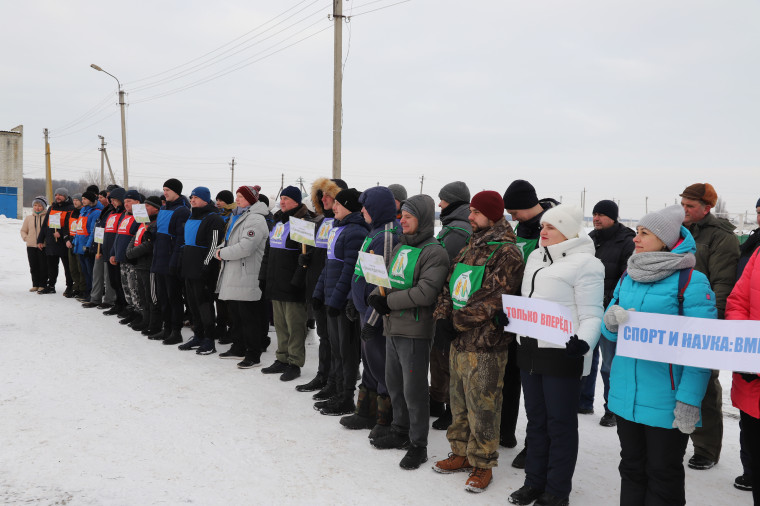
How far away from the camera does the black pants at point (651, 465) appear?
9.78 feet

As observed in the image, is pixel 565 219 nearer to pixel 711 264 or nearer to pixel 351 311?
pixel 711 264

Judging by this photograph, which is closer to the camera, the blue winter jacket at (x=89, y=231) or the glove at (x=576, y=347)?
the glove at (x=576, y=347)

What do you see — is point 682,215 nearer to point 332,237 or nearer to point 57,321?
point 332,237

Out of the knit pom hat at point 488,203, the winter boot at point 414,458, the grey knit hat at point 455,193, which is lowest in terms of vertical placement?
the winter boot at point 414,458

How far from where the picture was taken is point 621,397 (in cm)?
314

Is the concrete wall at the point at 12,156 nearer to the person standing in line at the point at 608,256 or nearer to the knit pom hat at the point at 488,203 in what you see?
the person standing in line at the point at 608,256

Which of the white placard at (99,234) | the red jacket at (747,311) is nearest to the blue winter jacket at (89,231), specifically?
the white placard at (99,234)

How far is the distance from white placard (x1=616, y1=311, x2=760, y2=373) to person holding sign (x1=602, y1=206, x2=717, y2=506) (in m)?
0.08

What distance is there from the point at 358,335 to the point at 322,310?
576 millimetres

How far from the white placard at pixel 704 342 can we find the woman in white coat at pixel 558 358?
1.48ft

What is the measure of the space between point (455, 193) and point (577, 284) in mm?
1976

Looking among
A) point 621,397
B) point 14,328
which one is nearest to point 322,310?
point 621,397

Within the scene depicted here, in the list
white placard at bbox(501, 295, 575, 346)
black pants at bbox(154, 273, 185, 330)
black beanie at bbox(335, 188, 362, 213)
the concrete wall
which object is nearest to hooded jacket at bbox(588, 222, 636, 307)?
white placard at bbox(501, 295, 575, 346)

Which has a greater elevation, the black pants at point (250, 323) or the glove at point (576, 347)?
the glove at point (576, 347)
